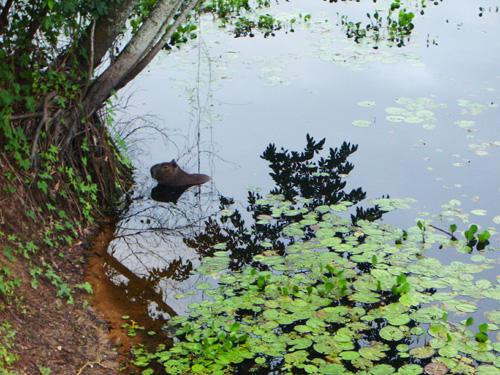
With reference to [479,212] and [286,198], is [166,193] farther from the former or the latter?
[479,212]

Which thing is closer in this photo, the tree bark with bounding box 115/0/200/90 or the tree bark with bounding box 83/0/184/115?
the tree bark with bounding box 83/0/184/115

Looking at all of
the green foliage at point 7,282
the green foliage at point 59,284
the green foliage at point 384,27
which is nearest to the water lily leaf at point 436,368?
the green foliage at point 59,284

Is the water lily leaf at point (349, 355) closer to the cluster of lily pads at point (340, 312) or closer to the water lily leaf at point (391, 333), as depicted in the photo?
the cluster of lily pads at point (340, 312)

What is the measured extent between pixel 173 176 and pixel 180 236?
42.5 inches

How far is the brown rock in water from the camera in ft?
27.6

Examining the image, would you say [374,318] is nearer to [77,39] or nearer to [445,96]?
[77,39]

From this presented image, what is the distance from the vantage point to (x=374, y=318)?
5855mm

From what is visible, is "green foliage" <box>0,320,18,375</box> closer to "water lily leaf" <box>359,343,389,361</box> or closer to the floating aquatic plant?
the floating aquatic plant

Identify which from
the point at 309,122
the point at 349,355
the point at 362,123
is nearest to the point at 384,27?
the point at 362,123

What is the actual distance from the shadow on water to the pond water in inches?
0.9

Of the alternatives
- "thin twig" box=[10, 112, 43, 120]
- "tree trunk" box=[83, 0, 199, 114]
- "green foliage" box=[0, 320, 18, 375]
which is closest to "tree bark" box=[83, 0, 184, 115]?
"tree trunk" box=[83, 0, 199, 114]

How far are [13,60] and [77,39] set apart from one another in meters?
0.65

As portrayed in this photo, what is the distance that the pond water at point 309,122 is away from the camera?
7562mm

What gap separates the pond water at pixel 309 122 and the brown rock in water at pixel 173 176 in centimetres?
12
